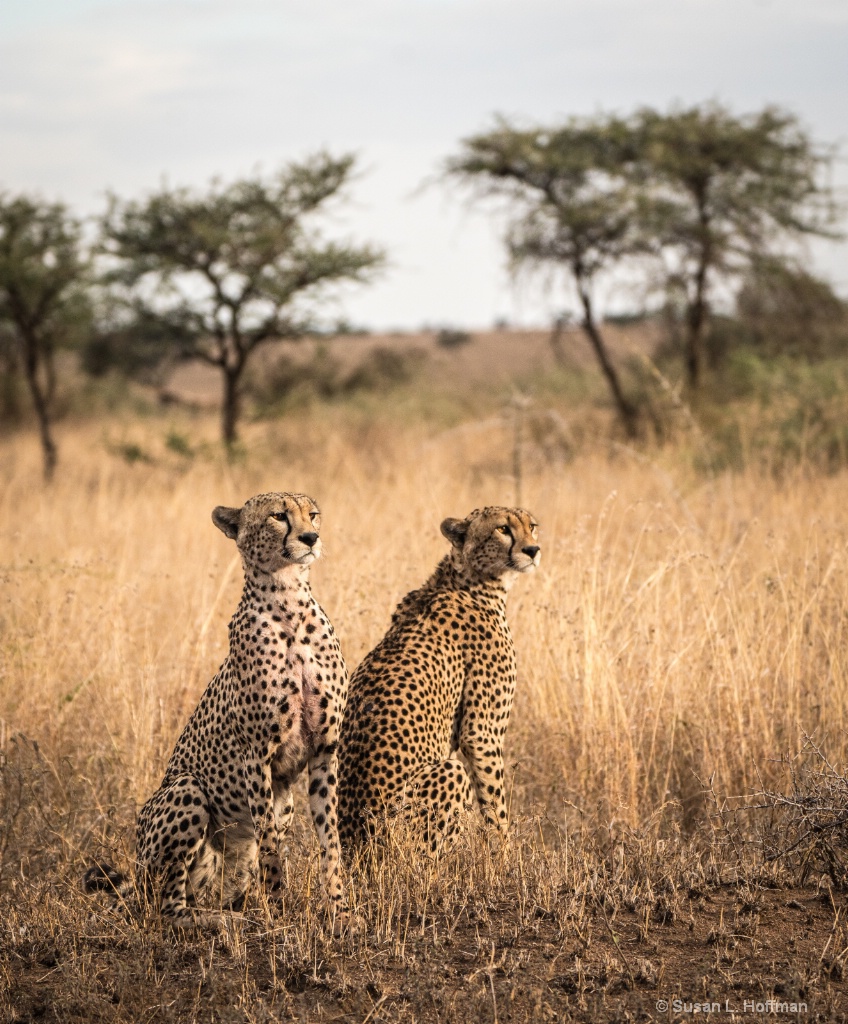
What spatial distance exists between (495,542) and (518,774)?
997 mm

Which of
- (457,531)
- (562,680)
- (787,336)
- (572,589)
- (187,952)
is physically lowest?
(187,952)

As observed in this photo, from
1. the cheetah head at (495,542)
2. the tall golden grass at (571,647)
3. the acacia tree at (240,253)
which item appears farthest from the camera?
the acacia tree at (240,253)

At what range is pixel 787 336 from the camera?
51.0 ft

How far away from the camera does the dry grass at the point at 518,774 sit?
2887 mm

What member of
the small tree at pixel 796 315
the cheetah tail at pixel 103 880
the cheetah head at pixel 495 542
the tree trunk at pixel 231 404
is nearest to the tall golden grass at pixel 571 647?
the cheetah head at pixel 495 542

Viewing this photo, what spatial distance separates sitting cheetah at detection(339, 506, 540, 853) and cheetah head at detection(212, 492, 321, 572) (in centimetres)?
60

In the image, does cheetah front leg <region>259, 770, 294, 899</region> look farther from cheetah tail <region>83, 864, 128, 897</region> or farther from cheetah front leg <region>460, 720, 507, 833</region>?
cheetah front leg <region>460, 720, 507, 833</region>

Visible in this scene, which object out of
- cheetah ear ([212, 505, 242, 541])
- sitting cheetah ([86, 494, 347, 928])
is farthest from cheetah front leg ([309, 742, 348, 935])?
cheetah ear ([212, 505, 242, 541])

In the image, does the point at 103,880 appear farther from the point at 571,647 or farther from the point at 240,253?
the point at 240,253

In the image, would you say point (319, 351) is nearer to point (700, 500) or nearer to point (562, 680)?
point (700, 500)

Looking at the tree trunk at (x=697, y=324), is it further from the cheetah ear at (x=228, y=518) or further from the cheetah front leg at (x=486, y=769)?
the cheetah ear at (x=228, y=518)

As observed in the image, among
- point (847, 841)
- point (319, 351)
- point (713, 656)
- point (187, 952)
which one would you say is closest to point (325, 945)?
point (187, 952)

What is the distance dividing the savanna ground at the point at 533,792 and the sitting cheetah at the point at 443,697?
5.8 inches

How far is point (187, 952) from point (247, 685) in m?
0.70
